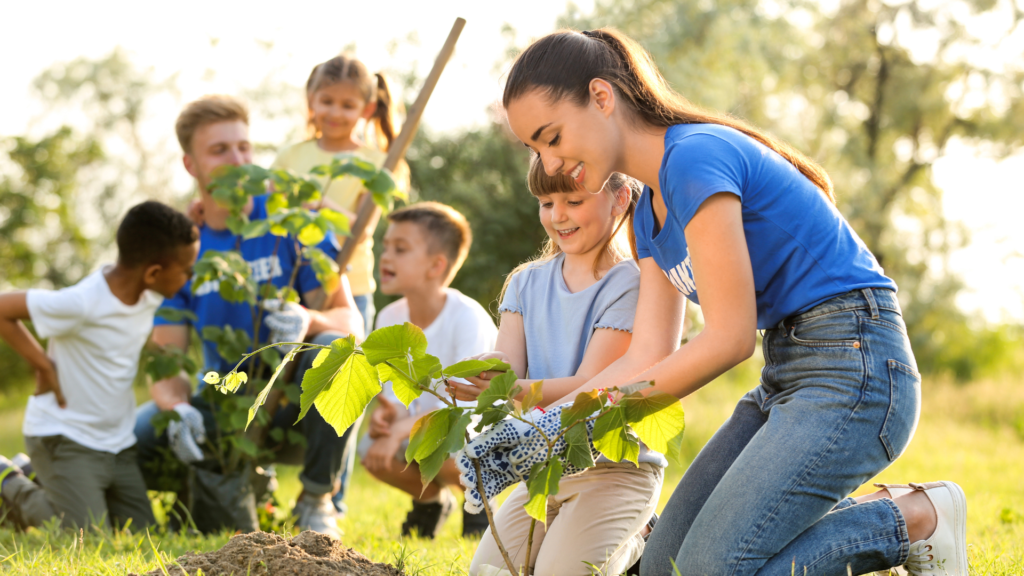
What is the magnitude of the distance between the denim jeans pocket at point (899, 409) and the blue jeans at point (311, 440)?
82.5 inches

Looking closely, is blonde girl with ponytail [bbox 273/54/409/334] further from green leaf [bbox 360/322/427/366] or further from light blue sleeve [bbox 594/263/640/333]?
green leaf [bbox 360/322/427/366]

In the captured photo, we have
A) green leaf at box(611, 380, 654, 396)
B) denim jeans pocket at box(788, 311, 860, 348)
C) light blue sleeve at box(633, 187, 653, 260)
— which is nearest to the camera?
green leaf at box(611, 380, 654, 396)

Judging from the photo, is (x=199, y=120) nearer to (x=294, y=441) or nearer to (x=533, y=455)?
(x=294, y=441)

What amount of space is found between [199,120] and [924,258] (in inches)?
541

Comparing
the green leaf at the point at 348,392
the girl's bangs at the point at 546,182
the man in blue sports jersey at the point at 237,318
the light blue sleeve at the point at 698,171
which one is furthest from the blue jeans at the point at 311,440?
the light blue sleeve at the point at 698,171

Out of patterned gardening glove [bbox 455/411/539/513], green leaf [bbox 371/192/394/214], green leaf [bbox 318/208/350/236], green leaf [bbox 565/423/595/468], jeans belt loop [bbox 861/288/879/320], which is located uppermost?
green leaf [bbox 371/192/394/214]

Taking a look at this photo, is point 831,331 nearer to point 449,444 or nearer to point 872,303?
point 872,303

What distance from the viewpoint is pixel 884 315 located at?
1929 millimetres

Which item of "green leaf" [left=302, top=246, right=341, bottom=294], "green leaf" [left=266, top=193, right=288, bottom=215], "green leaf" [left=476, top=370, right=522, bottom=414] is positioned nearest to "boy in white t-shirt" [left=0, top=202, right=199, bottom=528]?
"green leaf" [left=266, top=193, right=288, bottom=215]

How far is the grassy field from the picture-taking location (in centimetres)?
232

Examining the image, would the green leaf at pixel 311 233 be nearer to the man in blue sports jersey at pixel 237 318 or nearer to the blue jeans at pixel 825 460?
the man in blue sports jersey at pixel 237 318

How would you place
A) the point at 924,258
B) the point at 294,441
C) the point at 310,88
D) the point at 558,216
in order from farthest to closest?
the point at 924,258 < the point at 310,88 < the point at 294,441 < the point at 558,216

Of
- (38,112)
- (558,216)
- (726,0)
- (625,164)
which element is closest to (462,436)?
(625,164)

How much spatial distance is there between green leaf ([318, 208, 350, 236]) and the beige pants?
1.36 meters
